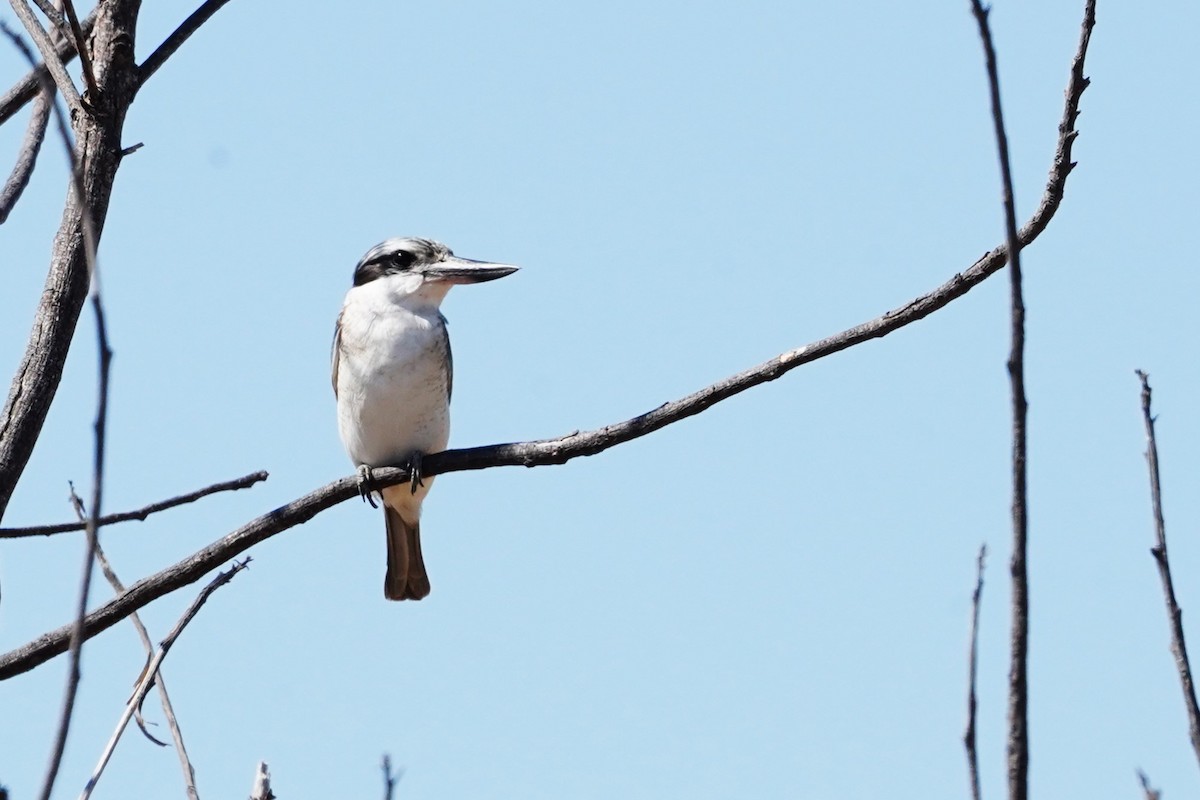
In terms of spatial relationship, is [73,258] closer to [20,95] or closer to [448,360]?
[20,95]

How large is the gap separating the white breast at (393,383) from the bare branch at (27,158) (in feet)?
6.87

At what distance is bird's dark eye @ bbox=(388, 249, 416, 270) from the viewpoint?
242 inches

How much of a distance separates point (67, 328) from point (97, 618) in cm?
61

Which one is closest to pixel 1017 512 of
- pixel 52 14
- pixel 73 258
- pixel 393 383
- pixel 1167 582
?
pixel 1167 582

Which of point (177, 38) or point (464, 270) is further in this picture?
point (464, 270)

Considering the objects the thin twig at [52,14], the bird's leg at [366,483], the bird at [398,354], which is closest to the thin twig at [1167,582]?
the bird's leg at [366,483]

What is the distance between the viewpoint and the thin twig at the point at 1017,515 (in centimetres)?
141

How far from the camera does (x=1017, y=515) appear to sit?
1.43 m

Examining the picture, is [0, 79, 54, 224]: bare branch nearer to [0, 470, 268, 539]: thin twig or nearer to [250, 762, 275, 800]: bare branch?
[0, 470, 268, 539]: thin twig

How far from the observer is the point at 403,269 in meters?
6.14

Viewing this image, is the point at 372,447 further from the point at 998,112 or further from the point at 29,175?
the point at 998,112

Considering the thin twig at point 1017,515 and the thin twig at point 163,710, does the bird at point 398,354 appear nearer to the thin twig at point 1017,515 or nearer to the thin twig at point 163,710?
the thin twig at point 163,710

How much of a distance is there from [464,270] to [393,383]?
0.54 metres

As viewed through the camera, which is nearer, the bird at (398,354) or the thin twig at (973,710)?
the thin twig at (973,710)
